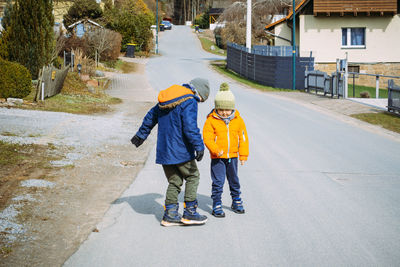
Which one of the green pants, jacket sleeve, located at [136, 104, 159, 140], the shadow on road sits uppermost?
jacket sleeve, located at [136, 104, 159, 140]

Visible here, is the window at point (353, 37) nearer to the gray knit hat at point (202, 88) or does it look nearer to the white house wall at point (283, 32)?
the white house wall at point (283, 32)

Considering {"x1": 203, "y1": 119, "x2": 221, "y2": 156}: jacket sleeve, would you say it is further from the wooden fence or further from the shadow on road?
the wooden fence

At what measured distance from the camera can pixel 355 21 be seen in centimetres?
3672

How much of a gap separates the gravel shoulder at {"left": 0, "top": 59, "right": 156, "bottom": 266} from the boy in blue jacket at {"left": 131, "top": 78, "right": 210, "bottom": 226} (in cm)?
95

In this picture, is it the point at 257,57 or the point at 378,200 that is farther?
the point at 257,57

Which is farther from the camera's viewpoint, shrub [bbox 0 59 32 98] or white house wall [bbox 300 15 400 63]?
white house wall [bbox 300 15 400 63]

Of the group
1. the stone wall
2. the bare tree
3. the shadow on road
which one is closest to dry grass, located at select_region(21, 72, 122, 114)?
the shadow on road

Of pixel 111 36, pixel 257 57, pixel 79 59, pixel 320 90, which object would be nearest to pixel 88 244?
pixel 320 90

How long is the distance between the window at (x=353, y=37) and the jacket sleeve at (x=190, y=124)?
33685 millimetres

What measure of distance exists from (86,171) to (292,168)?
3313 mm

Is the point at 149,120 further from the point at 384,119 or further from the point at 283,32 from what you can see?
the point at 283,32

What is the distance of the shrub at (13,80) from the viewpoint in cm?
1546

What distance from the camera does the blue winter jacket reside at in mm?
5512

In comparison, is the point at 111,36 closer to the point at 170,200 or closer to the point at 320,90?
the point at 320,90
